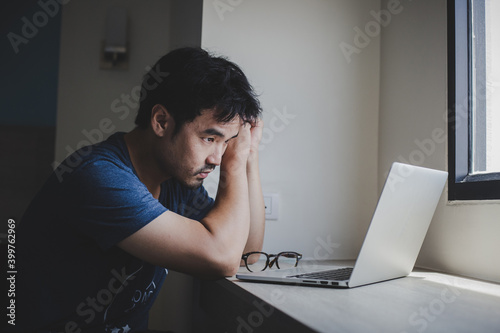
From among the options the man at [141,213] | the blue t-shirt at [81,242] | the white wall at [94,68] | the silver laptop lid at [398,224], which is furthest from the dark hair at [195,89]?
the white wall at [94,68]

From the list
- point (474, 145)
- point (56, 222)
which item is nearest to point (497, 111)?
point (474, 145)

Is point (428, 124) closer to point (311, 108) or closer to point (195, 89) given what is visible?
point (311, 108)

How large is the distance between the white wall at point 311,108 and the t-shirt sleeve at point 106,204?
68 cm

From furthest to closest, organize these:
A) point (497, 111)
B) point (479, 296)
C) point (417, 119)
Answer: point (417, 119) → point (497, 111) → point (479, 296)

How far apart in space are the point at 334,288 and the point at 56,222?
615 millimetres

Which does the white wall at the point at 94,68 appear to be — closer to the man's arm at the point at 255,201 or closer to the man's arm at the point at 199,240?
the man's arm at the point at 255,201

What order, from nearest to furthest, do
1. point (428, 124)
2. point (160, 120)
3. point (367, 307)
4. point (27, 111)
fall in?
point (367, 307)
point (160, 120)
point (428, 124)
point (27, 111)

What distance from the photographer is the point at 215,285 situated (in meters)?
1.10

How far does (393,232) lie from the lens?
913 millimetres

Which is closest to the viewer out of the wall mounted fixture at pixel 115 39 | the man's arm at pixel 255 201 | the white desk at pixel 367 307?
the white desk at pixel 367 307

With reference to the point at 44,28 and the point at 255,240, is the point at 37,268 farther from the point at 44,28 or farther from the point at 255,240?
the point at 44,28

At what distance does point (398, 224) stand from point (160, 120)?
0.63 meters

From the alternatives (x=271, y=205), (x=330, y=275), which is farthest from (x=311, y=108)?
(x=330, y=275)

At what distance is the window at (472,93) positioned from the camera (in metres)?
1.22
